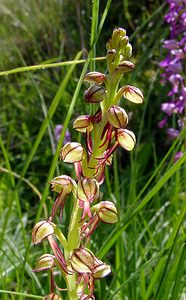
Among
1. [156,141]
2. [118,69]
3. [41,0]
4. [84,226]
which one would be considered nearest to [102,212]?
[84,226]

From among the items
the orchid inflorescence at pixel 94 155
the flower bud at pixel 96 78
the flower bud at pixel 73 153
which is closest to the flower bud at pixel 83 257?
the orchid inflorescence at pixel 94 155

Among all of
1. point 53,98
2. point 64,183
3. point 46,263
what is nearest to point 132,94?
point 64,183

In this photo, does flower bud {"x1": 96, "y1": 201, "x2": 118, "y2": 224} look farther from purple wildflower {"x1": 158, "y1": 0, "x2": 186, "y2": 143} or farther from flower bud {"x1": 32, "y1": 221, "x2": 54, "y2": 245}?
purple wildflower {"x1": 158, "y1": 0, "x2": 186, "y2": 143}

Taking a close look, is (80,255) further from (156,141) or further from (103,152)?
(156,141)

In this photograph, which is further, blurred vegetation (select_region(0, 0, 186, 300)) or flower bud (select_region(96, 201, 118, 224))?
blurred vegetation (select_region(0, 0, 186, 300))

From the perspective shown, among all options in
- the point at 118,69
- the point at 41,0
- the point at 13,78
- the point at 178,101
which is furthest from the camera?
the point at 41,0

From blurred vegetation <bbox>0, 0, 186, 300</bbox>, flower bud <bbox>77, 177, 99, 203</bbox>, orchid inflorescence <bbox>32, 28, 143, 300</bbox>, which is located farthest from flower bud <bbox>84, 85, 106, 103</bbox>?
blurred vegetation <bbox>0, 0, 186, 300</bbox>
